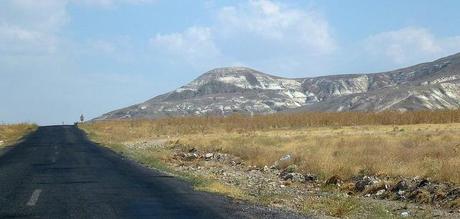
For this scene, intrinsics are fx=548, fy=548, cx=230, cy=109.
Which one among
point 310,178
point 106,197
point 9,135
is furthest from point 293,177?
point 9,135

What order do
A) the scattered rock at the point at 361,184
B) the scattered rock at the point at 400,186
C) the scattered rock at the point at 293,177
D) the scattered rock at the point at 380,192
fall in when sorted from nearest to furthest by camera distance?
the scattered rock at the point at 400,186 < the scattered rock at the point at 380,192 < the scattered rock at the point at 361,184 < the scattered rock at the point at 293,177

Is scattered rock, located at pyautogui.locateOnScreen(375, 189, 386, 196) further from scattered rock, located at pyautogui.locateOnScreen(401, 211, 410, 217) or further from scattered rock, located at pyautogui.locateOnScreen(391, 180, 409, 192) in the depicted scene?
scattered rock, located at pyautogui.locateOnScreen(401, 211, 410, 217)

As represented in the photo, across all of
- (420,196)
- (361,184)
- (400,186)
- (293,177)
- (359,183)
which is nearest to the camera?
(420,196)

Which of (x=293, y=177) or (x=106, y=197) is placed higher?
(x=106, y=197)

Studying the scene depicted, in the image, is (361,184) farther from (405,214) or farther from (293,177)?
(405,214)

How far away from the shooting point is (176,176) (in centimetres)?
1923

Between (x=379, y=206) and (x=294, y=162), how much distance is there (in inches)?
379

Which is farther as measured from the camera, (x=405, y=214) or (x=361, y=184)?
(x=361, y=184)

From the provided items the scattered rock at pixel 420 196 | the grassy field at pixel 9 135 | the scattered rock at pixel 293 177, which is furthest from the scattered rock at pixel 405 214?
the grassy field at pixel 9 135

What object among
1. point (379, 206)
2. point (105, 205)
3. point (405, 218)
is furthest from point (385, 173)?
point (105, 205)

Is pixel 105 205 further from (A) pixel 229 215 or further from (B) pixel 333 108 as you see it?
(B) pixel 333 108

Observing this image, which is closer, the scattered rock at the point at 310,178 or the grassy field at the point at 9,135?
the scattered rock at the point at 310,178

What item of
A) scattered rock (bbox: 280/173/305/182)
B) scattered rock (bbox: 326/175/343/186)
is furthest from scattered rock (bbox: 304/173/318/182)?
scattered rock (bbox: 326/175/343/186)

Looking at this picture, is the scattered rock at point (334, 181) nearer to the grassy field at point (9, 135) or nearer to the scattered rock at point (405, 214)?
the scattered rock at point (405, 214)
